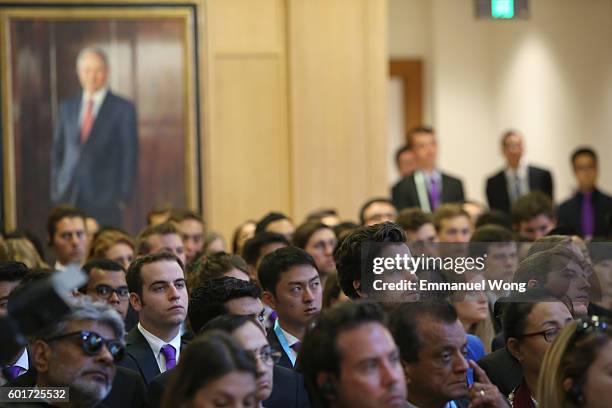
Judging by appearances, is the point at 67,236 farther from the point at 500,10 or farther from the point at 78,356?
the point at 78,356

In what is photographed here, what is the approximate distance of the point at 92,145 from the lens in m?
11.9

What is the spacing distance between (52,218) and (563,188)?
861 cm

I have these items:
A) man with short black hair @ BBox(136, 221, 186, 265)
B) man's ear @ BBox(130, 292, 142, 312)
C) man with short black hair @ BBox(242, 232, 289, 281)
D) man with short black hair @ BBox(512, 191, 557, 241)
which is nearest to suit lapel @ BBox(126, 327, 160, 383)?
man's ear @ BBox(130, 292, 142, 312)

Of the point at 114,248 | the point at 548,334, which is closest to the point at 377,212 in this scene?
the point at 114,248

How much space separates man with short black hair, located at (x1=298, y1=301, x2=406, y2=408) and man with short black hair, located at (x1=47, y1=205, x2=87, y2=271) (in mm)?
5581

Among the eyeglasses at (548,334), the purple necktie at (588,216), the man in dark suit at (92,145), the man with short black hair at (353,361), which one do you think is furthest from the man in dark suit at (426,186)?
the man with short black hair at (353,361)

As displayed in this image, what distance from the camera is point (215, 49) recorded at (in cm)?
1212

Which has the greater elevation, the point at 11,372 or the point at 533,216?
the point at 533,216

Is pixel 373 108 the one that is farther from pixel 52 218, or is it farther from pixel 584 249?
pixel 584 249

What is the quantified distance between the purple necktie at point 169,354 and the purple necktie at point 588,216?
7.29 m

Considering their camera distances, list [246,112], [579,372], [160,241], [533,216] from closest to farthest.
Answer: [579,372] → [160,241] → [533,216] → [246,112]

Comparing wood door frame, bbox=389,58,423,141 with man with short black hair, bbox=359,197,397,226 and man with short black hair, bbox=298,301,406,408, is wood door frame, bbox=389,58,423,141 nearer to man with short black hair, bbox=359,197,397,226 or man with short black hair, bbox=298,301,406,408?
man with short black hair, bbox=359,197,397,226

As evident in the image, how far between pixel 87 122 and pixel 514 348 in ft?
25.5

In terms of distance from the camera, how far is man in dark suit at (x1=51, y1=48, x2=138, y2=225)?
1182 centimetres
